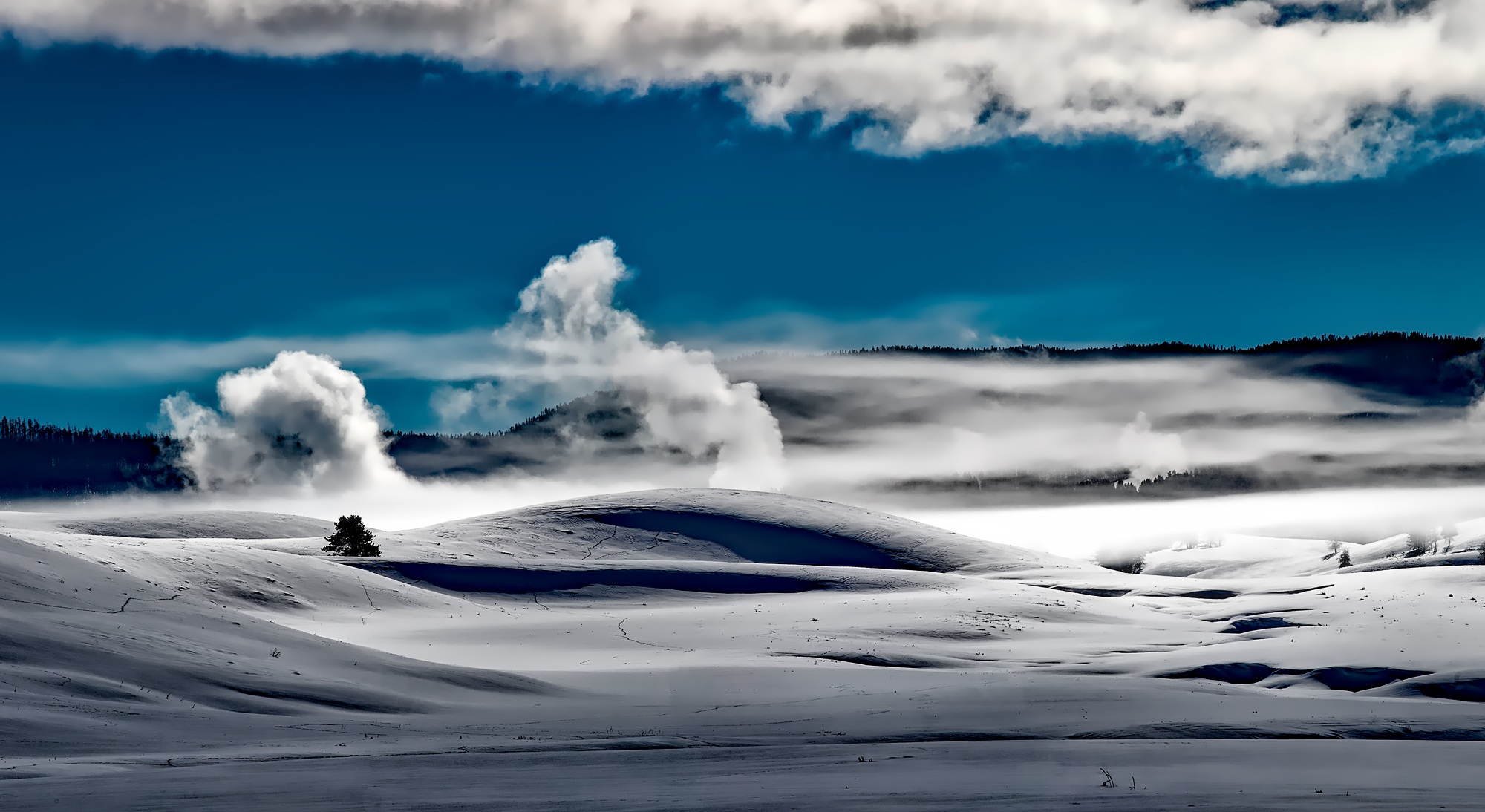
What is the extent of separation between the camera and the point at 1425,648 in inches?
1490

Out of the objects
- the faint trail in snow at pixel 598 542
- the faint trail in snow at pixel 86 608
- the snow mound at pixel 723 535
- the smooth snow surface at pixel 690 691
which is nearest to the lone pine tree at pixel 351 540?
the smooth snow surface at pixel 690 691

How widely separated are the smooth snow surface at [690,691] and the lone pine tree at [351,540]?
14.7 feet

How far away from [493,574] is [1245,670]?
122 ft

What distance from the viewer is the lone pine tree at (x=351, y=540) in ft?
223

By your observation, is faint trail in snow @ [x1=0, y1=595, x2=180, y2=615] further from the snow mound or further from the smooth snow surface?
the snow mound

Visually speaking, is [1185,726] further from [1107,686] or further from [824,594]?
[824,594]

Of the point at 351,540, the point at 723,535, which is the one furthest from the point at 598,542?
the point at 351,540

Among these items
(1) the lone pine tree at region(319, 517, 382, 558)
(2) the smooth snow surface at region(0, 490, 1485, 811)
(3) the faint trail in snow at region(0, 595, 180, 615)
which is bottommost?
(2) the smooth snow surface at region(0, 490, 1485, 811)

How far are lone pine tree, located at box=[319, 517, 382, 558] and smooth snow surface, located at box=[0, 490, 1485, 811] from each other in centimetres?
449

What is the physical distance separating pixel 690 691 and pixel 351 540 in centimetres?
4093

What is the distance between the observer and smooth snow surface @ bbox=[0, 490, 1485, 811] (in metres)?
19.3

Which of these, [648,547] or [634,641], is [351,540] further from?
[634,641]

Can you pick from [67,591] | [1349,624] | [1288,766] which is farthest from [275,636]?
[1349,624]

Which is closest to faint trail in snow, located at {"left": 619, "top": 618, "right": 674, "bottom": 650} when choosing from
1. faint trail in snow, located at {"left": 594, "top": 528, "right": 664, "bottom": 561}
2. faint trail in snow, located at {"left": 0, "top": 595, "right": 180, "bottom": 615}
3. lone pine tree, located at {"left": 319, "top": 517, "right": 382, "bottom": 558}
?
faint trail in snow, located at {"left": 0, "top": 595, "right": 180, "bottom": 615}
